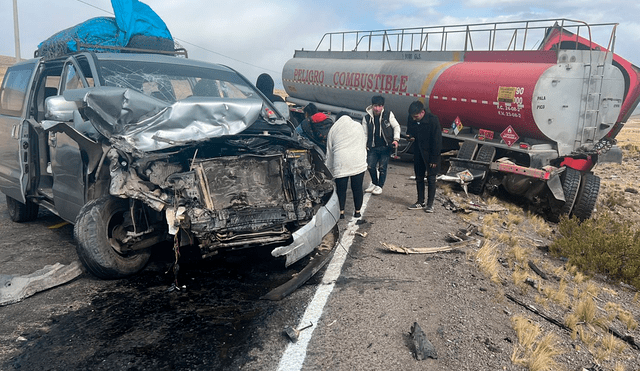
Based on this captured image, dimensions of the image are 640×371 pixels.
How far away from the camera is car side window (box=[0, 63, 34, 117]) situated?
20.3ft

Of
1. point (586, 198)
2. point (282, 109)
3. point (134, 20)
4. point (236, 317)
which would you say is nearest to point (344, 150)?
point (282, 109)

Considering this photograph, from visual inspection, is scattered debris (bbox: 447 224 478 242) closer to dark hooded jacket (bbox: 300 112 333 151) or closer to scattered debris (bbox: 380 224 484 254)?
scattered debris (bbox: 380 224 484 254)

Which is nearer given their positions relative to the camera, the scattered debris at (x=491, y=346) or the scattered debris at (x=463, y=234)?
the scattered debris at (x=491, y=346)

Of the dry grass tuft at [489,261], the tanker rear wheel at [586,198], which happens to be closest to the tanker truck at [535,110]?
the tanker rear wheel at [586,198]

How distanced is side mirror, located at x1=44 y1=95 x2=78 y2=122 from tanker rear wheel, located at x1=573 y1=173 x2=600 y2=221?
8.16m

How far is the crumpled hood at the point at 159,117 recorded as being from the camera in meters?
4.41

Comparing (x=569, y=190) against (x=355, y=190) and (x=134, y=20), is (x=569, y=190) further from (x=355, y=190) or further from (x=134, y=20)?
(x=134, y=20)

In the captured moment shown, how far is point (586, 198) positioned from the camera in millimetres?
8852

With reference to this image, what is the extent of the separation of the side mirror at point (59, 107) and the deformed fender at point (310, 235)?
2330 mm

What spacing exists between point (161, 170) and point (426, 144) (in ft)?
13.6

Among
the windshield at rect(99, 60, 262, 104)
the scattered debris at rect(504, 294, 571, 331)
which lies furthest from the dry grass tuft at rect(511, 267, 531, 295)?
the windshield at rect(99, 60, 262, 104)

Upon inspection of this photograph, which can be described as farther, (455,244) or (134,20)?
(134,20)

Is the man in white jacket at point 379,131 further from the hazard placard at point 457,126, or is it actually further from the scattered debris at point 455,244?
the hazard placard at point 457,126

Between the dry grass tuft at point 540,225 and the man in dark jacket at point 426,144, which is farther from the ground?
the man in dark jacket at point 426,144
